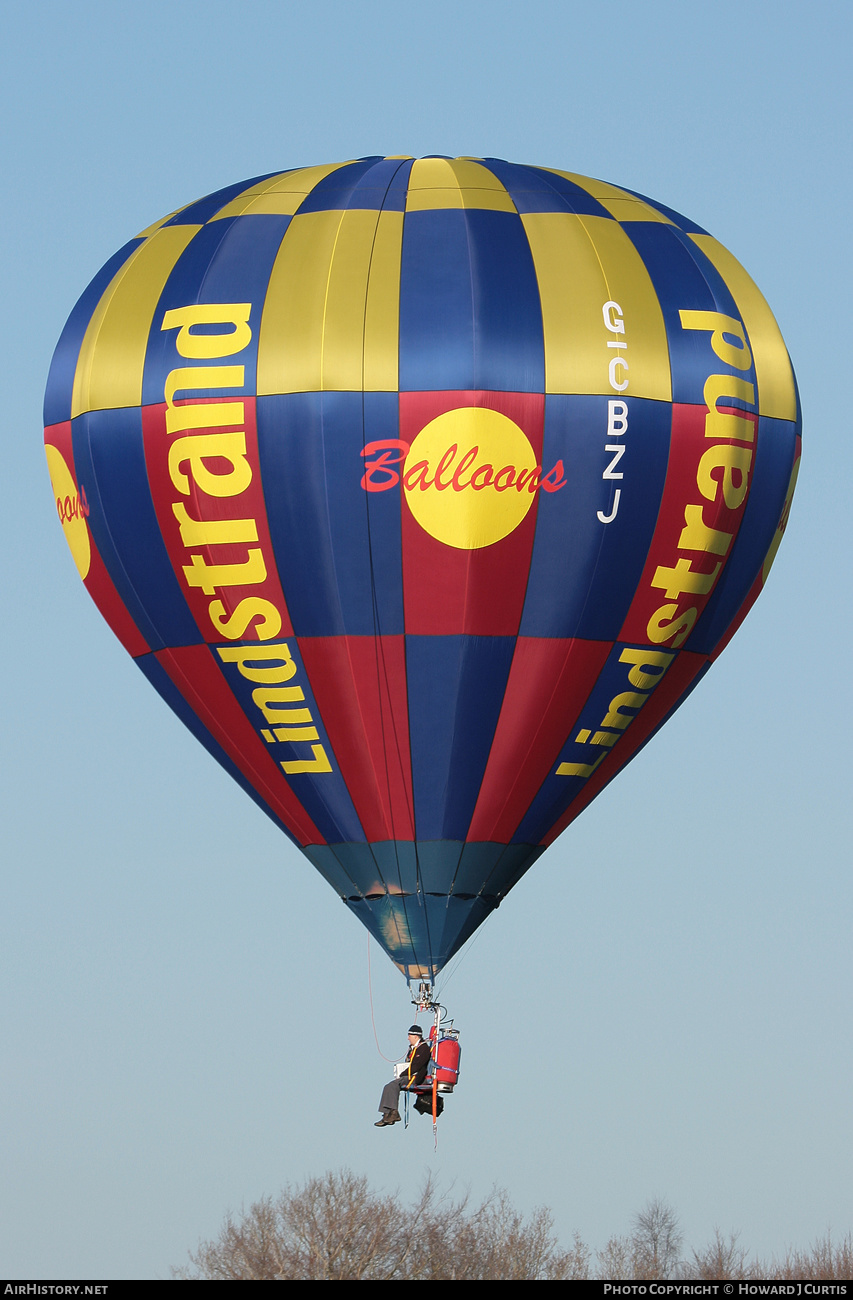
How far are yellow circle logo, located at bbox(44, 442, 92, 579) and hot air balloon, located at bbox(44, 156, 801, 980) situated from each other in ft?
0.34

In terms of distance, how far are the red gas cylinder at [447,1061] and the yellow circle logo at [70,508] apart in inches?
240

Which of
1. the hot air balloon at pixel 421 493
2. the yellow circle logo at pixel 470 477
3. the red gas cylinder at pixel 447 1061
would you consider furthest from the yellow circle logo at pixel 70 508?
the red gas cylinder at pixel 447 1061

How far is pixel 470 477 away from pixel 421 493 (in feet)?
1.56

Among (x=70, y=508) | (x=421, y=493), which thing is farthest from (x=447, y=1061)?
(x=70, y=508)

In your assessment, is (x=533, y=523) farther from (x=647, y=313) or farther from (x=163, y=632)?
(x=163, y=632)

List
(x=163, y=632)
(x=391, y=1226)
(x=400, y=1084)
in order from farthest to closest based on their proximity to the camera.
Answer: (x=391, y=1226), (x=163, y=632), (x=400, y=1084)

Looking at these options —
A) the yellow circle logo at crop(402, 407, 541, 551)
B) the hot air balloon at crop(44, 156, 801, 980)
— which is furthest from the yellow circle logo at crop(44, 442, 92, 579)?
the yellow circle logo at crop(402, 407, 541, 551)

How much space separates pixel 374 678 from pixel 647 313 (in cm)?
434

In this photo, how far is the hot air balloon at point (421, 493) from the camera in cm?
2395

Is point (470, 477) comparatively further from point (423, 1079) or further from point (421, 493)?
point (423, 1079)

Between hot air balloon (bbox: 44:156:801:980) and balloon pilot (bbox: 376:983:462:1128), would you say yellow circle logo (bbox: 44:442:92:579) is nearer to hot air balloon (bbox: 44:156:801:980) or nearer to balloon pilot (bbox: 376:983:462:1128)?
hot air balloon (bbox: 44:156:801:980)

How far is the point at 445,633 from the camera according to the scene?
79.4ft
